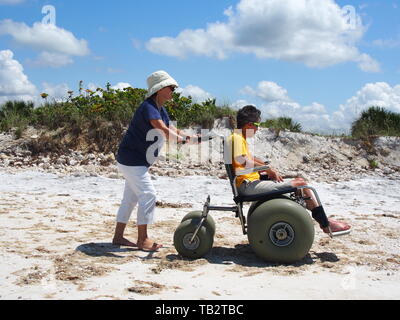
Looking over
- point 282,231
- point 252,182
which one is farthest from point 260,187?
point 282,231

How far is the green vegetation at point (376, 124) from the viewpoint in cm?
1396

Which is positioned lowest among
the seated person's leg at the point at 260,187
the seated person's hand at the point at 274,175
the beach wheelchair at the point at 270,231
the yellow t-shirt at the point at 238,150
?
the beach wheelchair at the point at 270,231

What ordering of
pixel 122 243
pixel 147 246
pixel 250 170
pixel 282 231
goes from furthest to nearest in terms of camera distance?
pixel 122 243, pixel 147 246, pixel 250 170, pixel 282 231

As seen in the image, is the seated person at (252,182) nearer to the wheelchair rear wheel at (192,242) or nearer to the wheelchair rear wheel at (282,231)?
the wheelchair rear wheel at (282,231)

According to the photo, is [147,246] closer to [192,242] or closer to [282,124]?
[192,242]

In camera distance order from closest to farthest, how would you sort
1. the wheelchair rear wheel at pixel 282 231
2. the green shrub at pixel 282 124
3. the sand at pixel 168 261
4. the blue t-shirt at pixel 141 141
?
1. the sand at pixel 168 261
2. the wheelchair rear wheel at pixel 282 231
3. the blue t-shirt at pixel 141 141
4. the green shrub at pixel 282 124

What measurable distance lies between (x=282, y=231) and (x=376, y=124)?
1115 cm

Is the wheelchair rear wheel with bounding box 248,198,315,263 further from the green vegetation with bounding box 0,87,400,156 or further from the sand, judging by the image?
the green vegetation with bounding box 0,87,400,156

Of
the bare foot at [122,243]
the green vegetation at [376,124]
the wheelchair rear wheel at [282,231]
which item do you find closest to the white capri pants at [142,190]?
the bare foot at [122,243]

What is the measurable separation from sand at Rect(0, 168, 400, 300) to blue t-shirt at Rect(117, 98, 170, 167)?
977 mm

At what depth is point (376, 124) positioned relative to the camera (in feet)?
47.2

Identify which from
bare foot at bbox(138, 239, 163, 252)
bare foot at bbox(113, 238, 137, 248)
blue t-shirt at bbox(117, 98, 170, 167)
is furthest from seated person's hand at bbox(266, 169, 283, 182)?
bare foot at bbox(113, 238, 137, 248)

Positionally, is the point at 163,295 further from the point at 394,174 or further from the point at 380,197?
the point at 394,174

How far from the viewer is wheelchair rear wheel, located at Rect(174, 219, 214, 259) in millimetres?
4617
